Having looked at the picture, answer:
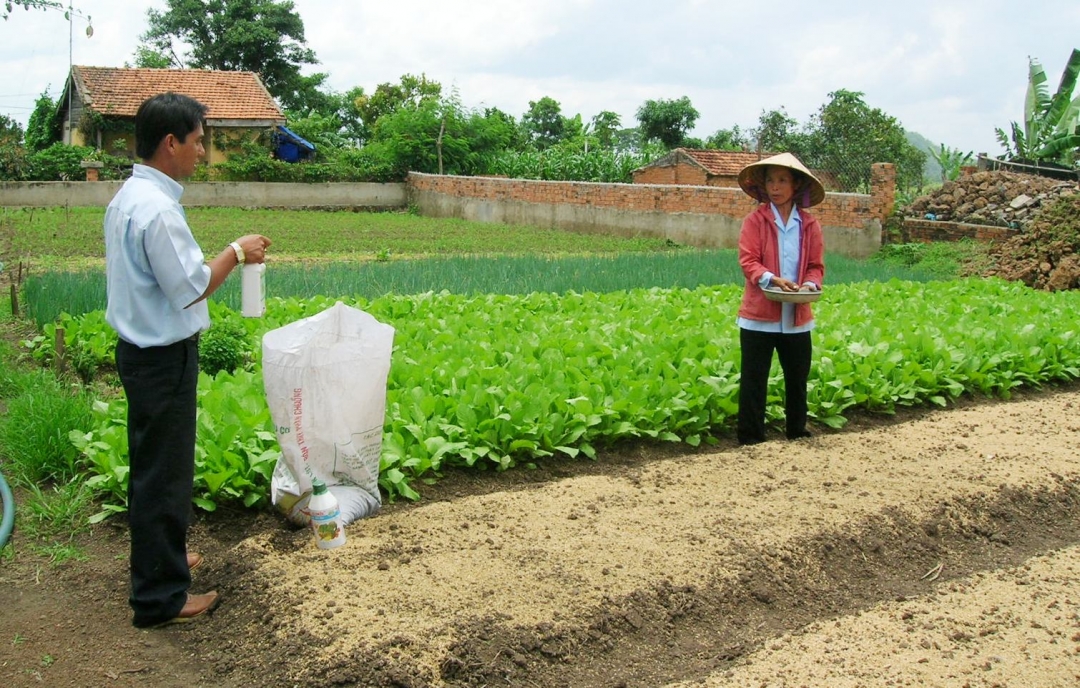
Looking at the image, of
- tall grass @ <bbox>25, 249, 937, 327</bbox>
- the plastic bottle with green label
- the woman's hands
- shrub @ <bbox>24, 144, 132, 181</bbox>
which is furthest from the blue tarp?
the plastic bottle with green label

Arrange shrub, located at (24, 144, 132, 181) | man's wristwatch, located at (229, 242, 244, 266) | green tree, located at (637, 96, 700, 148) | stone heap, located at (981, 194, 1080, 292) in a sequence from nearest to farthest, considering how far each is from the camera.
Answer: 1. man's wristwatch, located at (229, 242, 244, 266)
2. stone heap, located at (981, 194, 1080, 292)
3. shrub, located at (24, 144, 132, 181)
4. green tree, located at (637, 96, 700, 148)

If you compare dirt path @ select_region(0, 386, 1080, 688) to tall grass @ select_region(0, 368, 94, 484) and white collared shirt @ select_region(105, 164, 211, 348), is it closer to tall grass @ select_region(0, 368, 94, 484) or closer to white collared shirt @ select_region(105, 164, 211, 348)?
tall grass @ select_region(0, 368, 94, 484)

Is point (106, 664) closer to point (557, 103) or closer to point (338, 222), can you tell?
point (338, 222)

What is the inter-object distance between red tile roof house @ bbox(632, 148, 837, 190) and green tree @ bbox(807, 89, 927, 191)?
282 centimetres

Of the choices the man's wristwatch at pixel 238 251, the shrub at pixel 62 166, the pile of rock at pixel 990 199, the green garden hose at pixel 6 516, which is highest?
the shrub at pixel 62 166

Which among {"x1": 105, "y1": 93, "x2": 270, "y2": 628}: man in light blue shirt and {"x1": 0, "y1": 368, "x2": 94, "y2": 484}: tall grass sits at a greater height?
{"x1": 105, "y1": 93, "x2": 270, "y2": 628}: man in light blue shirt

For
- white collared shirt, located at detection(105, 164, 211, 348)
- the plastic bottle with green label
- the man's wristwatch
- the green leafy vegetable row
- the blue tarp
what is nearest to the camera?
white collared shirt, located at detection(105, 164, 211, 348)

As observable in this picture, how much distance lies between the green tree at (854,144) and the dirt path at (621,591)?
1811cm

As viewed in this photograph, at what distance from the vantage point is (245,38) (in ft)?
140

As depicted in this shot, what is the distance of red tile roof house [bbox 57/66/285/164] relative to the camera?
32.7 meters

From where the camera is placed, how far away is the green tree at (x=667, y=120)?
41469 mm

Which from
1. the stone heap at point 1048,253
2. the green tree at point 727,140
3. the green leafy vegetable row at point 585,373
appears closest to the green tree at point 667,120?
the green tree at point 727,140

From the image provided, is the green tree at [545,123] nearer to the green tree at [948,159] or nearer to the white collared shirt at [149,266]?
the green tree at [948,159]

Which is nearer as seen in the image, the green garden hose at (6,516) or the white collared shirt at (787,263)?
the green garden hose at (6,516)
